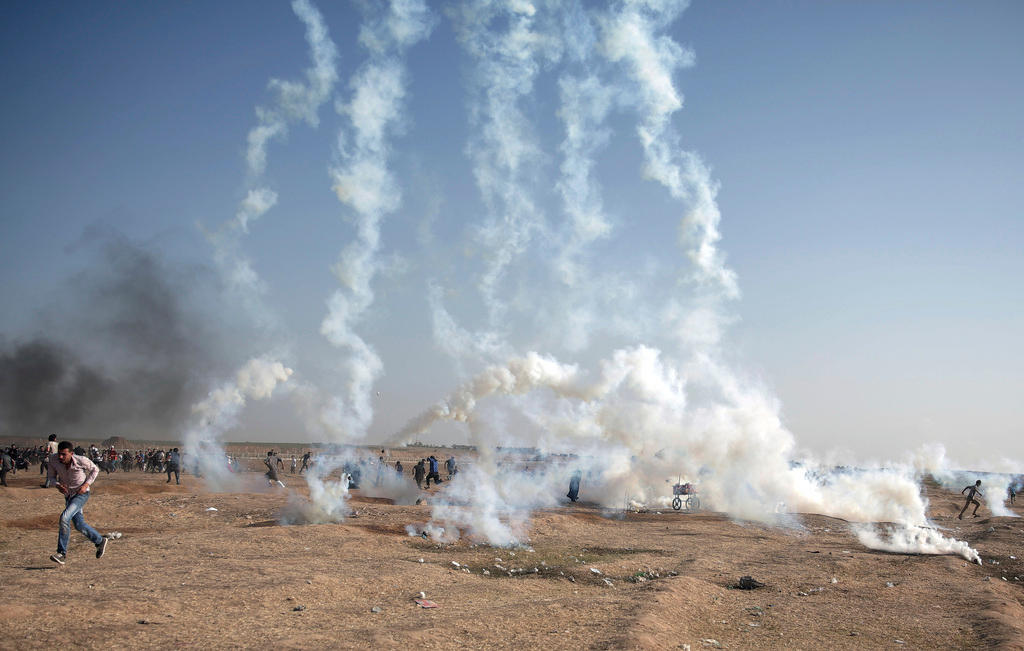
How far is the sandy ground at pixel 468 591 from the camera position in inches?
322

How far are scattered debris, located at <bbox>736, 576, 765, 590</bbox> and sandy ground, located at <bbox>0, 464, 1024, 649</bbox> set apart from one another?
165 mm

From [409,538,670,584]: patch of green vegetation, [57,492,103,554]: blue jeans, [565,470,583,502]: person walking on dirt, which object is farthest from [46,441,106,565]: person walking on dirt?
[565,470,583,502]: person walking on dirt

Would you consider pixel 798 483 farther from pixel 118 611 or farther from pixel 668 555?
pixel 118 611

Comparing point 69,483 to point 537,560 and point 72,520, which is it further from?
point 537,560

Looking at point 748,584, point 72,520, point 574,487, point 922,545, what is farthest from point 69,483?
point 574,487

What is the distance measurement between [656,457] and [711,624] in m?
26.2

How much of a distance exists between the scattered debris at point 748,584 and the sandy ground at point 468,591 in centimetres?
16

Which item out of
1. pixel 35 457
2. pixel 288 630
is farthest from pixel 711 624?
pixel 35 457

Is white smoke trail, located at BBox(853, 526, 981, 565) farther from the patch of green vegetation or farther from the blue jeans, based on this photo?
the blue jeans

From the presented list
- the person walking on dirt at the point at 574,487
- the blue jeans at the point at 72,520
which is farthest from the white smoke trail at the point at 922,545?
the blue jeans at the point at 72,520

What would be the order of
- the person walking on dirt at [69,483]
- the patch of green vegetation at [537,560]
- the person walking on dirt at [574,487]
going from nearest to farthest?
the person walking on dirt at [69,483]
the patch of green vegetation at [537,560]
the person walking on dirt at [574,487]

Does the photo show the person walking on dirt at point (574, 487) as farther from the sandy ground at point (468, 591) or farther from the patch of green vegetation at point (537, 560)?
the patch of green vegetation at point (537, 560)

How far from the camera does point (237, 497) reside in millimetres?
25203

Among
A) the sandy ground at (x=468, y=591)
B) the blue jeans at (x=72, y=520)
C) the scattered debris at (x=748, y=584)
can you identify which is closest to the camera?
the sandy ground at (x=468, y=591)
